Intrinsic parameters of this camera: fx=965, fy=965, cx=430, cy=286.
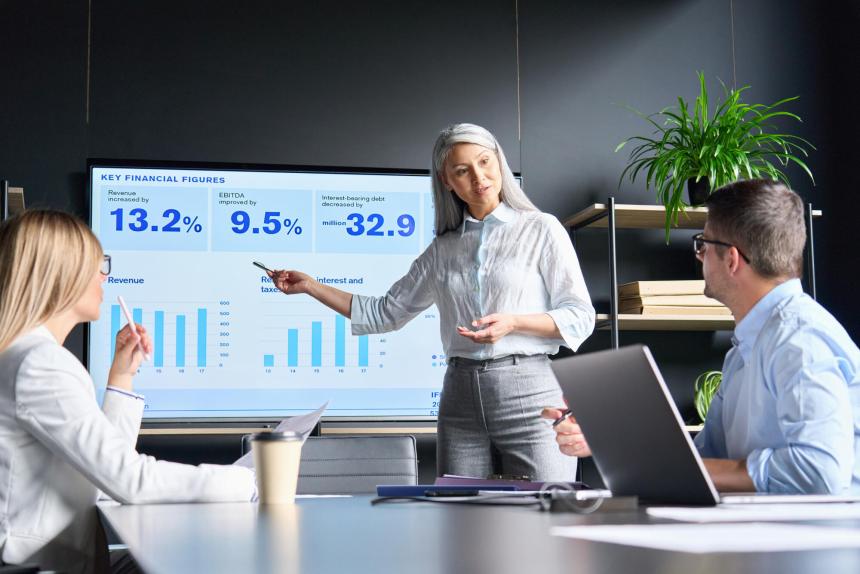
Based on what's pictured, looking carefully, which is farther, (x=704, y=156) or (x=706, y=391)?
(x=706, y=391)

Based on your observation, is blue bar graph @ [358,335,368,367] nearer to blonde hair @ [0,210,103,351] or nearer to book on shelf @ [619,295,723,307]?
book on shelf @ [619,295,723,307]

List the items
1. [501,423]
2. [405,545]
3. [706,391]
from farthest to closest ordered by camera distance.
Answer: [706,391], [501,423], [405,545]

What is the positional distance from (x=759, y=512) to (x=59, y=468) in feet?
3.44

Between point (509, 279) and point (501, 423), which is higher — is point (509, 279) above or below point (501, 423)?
above

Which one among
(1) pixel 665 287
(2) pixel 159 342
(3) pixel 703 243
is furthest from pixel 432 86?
(3) pixel 703 243

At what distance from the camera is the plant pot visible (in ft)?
12.4

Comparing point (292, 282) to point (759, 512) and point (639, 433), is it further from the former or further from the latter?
point (759, 512)

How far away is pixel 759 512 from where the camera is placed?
118 cm

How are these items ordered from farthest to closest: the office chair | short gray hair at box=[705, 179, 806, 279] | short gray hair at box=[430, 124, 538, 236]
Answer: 1. short gray hair at box=[430, 124, 538, 236]
2. the office chair
3. short gray hair at box=[705, 179, 806, 279]

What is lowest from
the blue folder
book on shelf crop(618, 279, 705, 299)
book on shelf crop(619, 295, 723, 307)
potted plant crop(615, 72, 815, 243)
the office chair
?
the office chair

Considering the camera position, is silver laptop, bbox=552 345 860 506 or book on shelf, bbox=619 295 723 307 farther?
book on shelf, bbox=619 295 723 307

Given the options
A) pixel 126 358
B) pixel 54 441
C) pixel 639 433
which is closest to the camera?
pixel 639 433

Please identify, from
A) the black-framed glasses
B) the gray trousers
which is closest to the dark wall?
the gray trousers

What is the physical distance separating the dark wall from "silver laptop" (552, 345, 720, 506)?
8.70 feet
